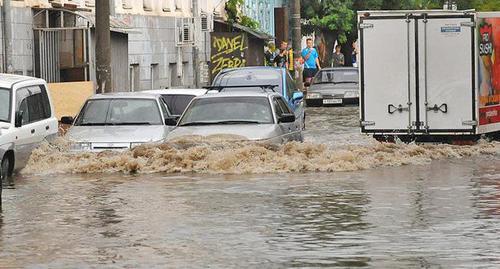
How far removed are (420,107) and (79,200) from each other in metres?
10.1

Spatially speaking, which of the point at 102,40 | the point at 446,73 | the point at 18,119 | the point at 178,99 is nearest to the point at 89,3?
the point at 102,40

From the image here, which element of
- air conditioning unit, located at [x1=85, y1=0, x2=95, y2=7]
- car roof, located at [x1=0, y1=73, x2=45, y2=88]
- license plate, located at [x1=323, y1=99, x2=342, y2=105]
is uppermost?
air conditioning unit, located at [x1=85, y1=0, x2=95, y2=7]

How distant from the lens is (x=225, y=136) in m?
24.8

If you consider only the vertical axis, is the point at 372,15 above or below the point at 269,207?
above

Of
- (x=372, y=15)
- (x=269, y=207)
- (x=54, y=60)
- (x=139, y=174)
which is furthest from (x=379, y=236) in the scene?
(x=54, y=60)

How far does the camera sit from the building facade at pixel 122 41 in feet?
129

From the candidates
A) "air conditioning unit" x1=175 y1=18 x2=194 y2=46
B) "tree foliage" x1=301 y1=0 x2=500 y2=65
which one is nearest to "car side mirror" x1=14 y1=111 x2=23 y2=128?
"air conditioning unit" x1=175 y1=18 x2=194 y2=46

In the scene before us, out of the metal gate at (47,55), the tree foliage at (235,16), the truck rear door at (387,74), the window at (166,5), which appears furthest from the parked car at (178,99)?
the tree foliage at (235,16)

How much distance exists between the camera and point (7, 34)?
34.9 m

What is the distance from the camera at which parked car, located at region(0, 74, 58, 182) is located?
2269 centimetres

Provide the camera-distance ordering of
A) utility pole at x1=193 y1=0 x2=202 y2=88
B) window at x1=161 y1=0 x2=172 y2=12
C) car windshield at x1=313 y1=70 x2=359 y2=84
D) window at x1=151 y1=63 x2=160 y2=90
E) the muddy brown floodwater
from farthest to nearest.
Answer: window at x1=161 y1=0 x2=172 y2=12
utility pole at x1=193 y1=0 x2=202 y2=88
window at x1=151 y1=63 x2=160 y2=90
car windshield at x1=313 y1=70 x2=359 y2=84
the muddy brown floodwater

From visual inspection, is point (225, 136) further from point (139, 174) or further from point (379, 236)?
point (379, 236)

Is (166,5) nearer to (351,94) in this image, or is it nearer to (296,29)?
(296,29)

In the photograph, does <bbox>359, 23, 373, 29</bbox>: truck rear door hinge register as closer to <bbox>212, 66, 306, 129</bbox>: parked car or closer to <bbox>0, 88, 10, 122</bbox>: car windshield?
<bbox>212, 66, 306, 129</bbox>: parked car
